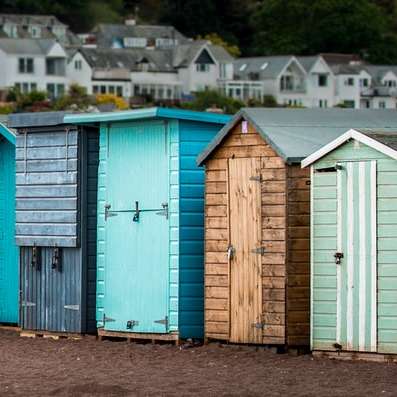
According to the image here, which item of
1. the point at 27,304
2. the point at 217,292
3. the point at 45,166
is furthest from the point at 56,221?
the point at 217,292

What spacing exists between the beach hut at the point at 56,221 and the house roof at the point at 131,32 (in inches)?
4835

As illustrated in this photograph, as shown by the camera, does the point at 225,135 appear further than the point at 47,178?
No

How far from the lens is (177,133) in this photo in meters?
19.2

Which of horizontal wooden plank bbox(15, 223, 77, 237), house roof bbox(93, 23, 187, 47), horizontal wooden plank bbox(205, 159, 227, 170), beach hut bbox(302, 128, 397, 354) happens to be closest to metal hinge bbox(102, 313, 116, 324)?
horizontal wooden plank bbox(15, 223, 77, 237)

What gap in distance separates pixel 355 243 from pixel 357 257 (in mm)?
142

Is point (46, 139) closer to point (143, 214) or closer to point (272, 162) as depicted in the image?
point (143, 214)

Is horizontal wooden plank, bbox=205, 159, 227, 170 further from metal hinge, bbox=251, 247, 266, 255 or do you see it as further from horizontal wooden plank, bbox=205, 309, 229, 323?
horizontal wooden plank, bbox=205, 309, 229, 323

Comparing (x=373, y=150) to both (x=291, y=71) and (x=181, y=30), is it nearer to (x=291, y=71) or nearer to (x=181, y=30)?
(x=291, y=71)

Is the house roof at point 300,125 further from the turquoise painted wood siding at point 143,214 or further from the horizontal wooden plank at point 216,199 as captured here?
the turquoise painted wood siding at point 143,214

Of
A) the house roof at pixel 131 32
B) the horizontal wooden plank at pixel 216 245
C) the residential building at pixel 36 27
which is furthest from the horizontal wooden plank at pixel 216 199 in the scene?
the residential building at pixel 36 27

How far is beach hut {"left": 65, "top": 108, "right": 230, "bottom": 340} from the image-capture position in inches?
757

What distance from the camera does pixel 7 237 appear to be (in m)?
22.2

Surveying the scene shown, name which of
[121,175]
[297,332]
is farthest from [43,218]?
[297,332]

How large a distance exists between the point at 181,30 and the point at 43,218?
449ft
